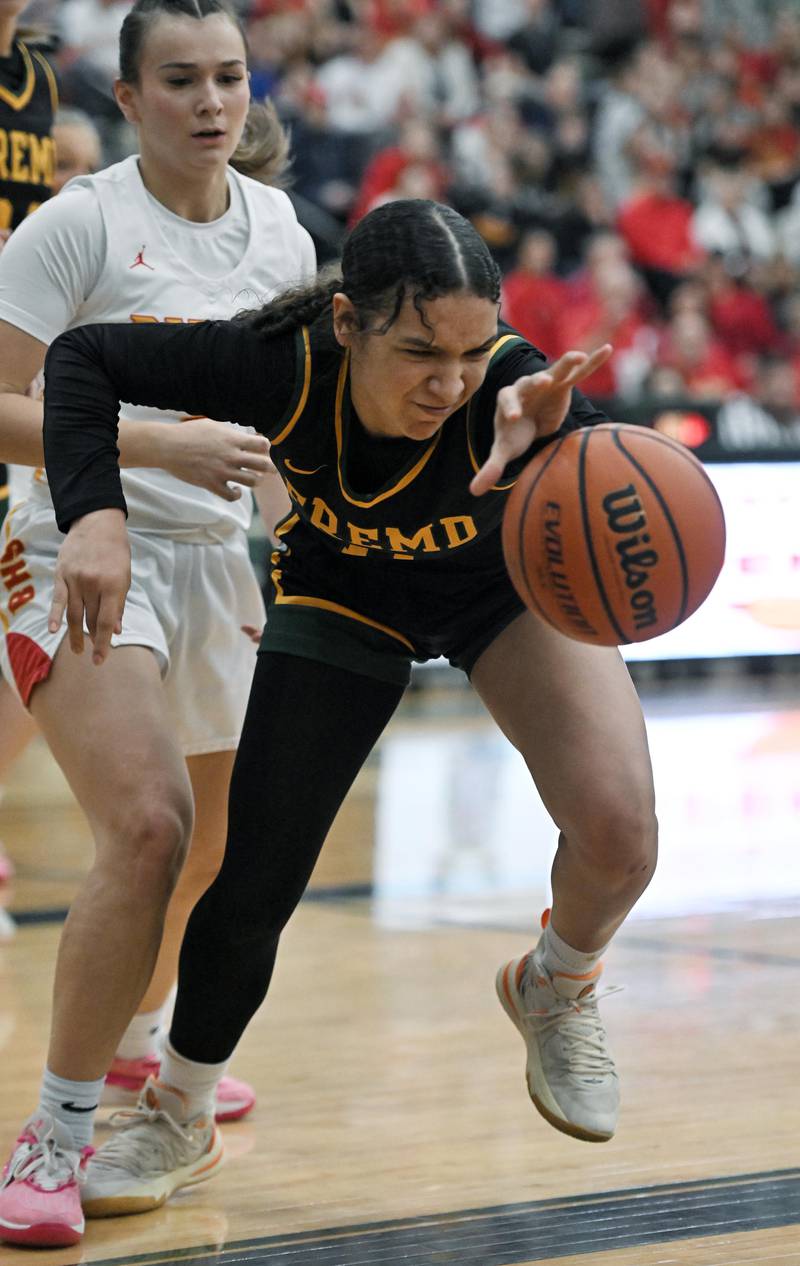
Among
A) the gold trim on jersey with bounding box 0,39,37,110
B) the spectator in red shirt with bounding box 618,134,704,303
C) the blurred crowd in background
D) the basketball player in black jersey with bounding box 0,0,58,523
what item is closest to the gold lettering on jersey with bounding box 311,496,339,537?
the basketball player in black jersey with bounding box 0,0,58,523

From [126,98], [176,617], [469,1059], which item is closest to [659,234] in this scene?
[469,1059]

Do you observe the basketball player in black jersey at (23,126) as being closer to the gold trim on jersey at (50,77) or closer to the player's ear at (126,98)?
the gold trim on jersey at (50,77)

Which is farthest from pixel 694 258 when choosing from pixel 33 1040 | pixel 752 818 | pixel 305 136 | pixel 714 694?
pixel 33 1040

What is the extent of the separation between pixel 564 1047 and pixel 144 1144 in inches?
29.8

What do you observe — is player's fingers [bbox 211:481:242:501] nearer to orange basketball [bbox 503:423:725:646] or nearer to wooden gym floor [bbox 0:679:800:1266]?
orange basketball [bbox 503:423:725:646]

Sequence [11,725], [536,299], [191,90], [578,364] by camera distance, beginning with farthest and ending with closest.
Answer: [536,299]
[11,725]
[191,90]
[578,364]

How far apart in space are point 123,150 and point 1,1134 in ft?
27.9

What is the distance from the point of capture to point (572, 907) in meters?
3.05

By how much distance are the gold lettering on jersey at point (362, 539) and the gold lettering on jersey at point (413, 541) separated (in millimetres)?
25

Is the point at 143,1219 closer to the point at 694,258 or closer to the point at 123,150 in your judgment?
the point at 123,150

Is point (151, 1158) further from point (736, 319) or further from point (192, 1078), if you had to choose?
point (736, 319)

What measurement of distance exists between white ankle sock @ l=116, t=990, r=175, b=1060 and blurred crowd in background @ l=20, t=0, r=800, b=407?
736 cm

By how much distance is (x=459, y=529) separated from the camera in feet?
9.52

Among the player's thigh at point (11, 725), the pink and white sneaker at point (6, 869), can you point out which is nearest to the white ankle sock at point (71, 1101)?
the player's thigh at point (11, 725)
